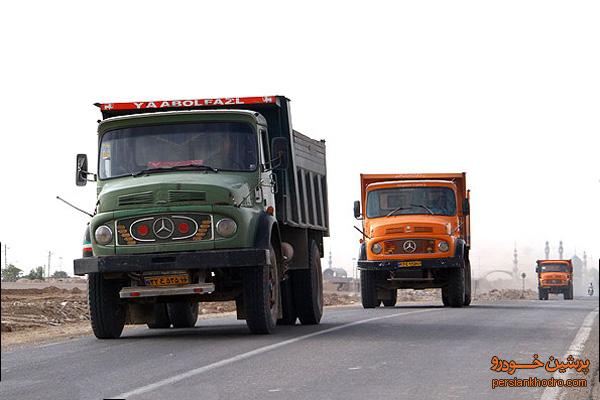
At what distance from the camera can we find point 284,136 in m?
17.0

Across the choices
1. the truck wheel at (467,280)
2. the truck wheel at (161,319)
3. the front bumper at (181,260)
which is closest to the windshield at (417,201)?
the truck wheel at (467,280)

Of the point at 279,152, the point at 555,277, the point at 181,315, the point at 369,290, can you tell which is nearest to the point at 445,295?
the point at 369,290

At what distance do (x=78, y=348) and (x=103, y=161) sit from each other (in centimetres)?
285

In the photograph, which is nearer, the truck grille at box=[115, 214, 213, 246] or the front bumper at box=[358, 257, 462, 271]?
the truck grille at box=[115, 214, 213, 246]

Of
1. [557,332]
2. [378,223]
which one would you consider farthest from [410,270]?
[557,332]

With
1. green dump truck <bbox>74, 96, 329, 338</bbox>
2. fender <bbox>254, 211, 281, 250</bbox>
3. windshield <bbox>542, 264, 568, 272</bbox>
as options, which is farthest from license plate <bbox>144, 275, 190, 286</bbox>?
windshield <bbox>542, 264, 568, 272</bbox>

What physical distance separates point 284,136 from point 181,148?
7.24 ft

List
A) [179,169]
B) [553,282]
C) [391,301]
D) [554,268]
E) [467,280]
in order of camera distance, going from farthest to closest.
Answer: [554,268] → [553,282] → [391,301] → [467,280] → [179,169]

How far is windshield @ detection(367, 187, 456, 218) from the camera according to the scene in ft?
Result: 89.4

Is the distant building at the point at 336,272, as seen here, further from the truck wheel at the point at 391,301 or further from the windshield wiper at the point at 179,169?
the windshield wiper at the point at 179,169

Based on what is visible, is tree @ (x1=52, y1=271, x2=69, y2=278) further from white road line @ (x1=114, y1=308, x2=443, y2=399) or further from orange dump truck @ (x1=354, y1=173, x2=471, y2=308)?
white road line @ (x1=114, y1=308, x2=443, y2=399)

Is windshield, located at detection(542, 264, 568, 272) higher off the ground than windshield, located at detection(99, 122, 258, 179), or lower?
lower

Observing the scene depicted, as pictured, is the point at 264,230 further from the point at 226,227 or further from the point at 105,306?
the point at 105,306

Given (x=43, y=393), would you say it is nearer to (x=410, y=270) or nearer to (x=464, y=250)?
(x=410, y=270)
